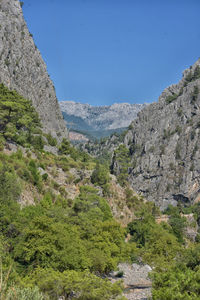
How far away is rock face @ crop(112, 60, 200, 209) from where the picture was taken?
136500mm

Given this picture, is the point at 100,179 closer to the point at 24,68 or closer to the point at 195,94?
the point at 24,68

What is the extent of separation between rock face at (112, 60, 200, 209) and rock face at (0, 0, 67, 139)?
38.2 meters

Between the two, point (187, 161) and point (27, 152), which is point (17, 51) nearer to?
point (27, 152)

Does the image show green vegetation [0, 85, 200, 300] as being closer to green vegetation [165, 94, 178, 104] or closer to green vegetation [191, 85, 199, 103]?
green vegetation [191, 85, 199, 103]

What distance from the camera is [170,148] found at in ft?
494

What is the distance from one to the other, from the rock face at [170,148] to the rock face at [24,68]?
38.2 meters

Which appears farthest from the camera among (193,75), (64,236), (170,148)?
(193,75)

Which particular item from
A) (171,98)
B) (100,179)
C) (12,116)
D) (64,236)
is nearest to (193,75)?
Answer: (171,98)

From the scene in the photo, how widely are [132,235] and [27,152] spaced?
3262cm

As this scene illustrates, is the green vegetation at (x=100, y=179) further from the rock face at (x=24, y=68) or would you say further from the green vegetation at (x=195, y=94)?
the green vegetation at (x=195, y=94)

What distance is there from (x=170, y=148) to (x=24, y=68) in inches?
3029

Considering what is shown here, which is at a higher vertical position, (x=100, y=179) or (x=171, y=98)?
(x=171, y=98)

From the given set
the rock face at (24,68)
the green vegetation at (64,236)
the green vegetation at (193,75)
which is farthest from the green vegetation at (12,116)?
the green vegetation at (193,75)

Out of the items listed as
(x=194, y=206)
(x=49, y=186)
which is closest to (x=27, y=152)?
(x=49, y=186)
